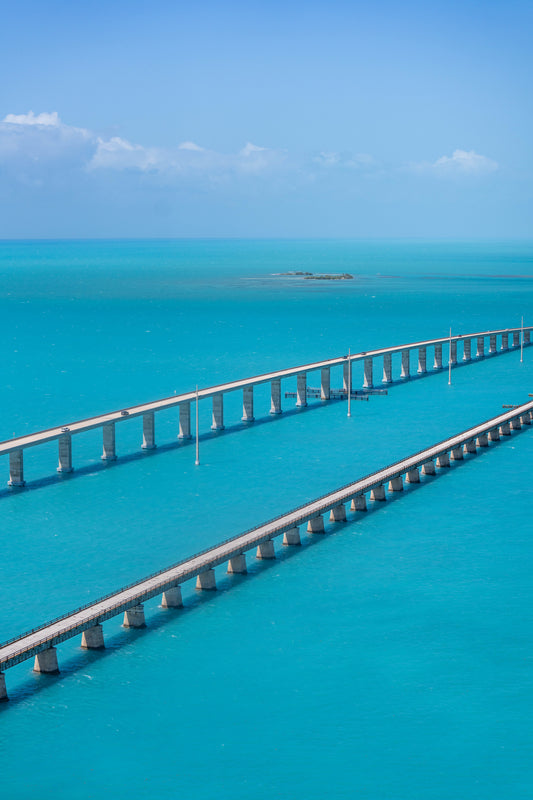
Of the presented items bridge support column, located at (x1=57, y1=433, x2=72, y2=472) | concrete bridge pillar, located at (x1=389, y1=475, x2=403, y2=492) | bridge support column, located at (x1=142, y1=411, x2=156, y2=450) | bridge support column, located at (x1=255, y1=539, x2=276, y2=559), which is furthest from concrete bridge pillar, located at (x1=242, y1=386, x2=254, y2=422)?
bridge support column, located at (x1=255, y1=539, x2=276, y2=559)

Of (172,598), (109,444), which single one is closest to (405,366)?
(109,444)

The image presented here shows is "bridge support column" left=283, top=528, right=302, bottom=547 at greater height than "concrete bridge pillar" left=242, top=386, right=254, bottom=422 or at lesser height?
lesser

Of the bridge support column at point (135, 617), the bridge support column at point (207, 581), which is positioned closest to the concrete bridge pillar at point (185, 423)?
A: the bridge support column at point (207, 581)

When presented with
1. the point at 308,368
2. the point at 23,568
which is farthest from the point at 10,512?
the point at 308,368

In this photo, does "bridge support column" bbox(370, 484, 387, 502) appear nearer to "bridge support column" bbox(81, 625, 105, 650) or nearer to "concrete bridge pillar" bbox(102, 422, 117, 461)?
"concrete bridge pillar" bbox(102, 422, 117, 461)

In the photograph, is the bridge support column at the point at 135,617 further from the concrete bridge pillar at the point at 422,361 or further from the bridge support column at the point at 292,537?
the concrete bridge pillar at the point at 422,361

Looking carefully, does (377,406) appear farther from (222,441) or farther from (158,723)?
(158,723)
